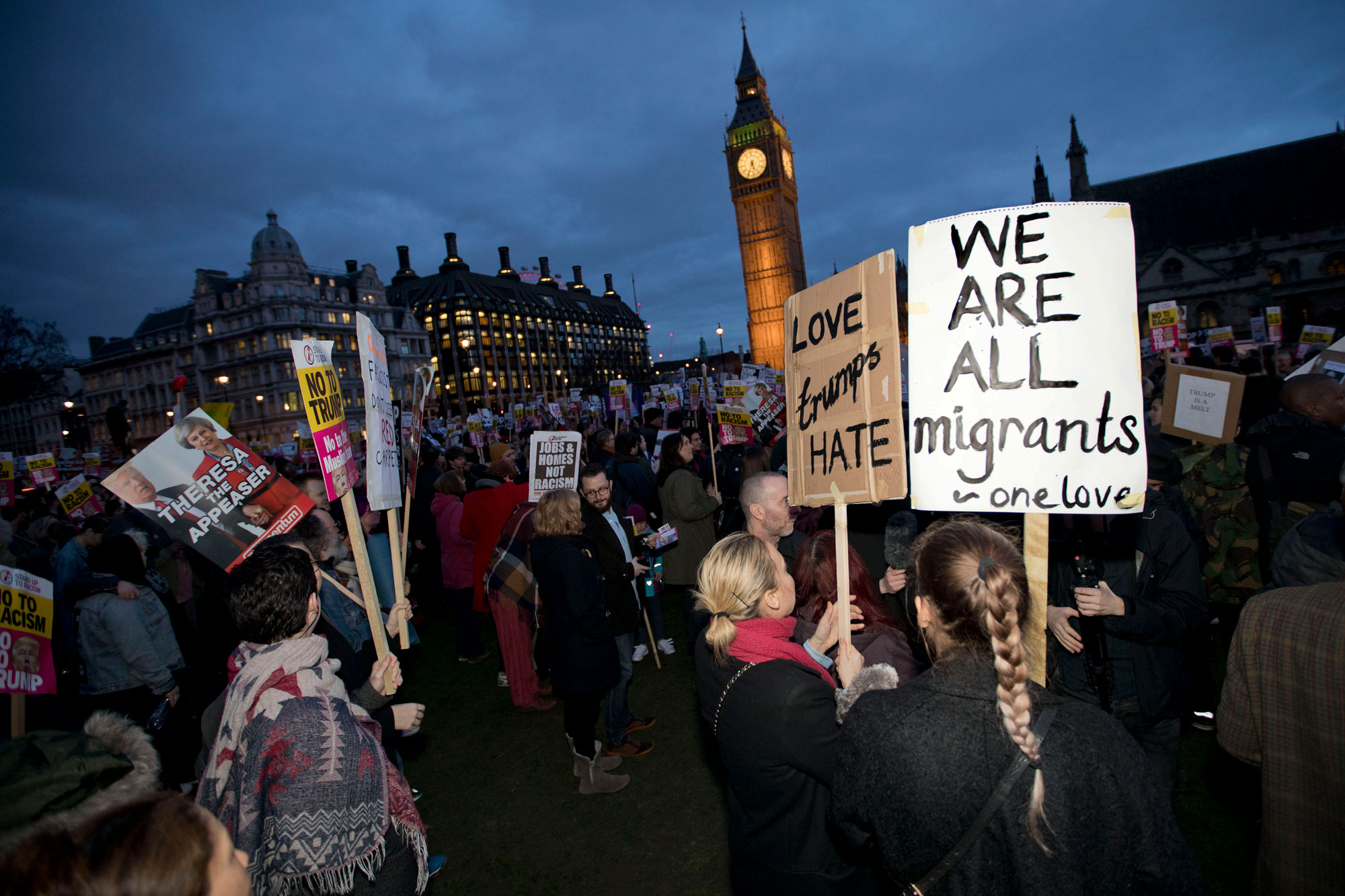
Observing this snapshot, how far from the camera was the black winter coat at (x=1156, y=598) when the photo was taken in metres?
2.46

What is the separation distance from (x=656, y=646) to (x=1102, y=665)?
405cm

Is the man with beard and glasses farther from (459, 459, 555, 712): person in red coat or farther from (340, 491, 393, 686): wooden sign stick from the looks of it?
(340, 491, 393, 686): wooden sign stick

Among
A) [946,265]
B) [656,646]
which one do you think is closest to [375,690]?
[946,265]

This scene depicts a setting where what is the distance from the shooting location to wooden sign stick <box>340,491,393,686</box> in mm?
2145

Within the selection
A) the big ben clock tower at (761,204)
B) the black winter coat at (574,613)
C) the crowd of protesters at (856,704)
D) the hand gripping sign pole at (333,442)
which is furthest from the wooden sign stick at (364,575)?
the big ben clock tower at (761,204)

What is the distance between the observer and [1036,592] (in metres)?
1.67

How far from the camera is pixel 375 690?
7.85 ft

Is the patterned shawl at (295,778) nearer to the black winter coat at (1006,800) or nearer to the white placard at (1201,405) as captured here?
the black winter coat at (1006,800)

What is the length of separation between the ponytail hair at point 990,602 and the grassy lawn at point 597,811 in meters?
2.43

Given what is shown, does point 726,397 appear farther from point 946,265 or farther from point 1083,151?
point 1083,151

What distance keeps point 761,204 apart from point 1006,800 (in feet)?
210

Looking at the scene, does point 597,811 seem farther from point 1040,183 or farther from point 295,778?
point 1040,183

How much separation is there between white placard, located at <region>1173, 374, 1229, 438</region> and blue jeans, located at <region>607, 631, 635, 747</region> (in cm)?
416

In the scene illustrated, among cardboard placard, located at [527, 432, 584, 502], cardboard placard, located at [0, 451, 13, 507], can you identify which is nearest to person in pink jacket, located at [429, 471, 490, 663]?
cardboard placard, located at [527, 432, 584, 502]
